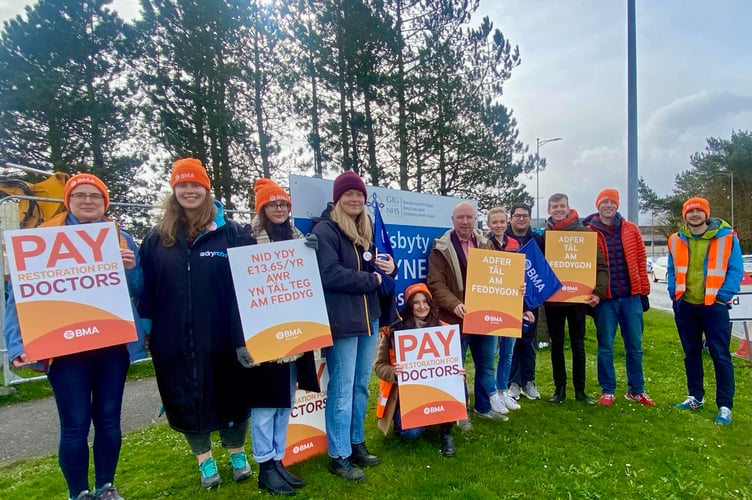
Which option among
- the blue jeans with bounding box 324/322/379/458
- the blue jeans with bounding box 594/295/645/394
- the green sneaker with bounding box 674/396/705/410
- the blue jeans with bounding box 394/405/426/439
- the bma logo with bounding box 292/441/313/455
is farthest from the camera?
the blue jeans with bounding box 594/295/645/394

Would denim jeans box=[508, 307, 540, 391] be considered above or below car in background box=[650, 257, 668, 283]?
above

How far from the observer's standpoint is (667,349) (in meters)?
8.49

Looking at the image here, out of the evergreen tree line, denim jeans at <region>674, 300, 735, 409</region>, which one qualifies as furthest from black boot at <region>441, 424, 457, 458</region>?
the evergreen tree line

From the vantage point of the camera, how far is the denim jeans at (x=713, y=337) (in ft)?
15.3

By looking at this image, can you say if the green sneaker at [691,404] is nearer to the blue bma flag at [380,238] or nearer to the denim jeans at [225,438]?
the blue bma flag at [380,238]

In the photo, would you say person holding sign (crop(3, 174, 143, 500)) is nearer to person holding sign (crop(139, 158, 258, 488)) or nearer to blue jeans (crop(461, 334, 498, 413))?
person holding sign (crop(139, 158, 258, 488))

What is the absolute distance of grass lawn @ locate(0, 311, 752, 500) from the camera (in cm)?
329

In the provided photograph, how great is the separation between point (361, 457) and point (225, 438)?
3.51ft

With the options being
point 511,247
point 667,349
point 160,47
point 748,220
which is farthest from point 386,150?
point 748,220

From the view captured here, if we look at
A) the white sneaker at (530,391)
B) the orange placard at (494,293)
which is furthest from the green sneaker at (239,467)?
the white sneaker at (530,391)

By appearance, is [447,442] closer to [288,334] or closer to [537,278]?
[288,334]

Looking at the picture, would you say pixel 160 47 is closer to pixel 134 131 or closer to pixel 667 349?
pixel 134 131

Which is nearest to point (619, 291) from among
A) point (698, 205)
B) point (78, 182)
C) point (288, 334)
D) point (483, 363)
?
point (698, 205)

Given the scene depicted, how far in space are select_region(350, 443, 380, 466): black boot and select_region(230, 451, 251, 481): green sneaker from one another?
2.66ft
